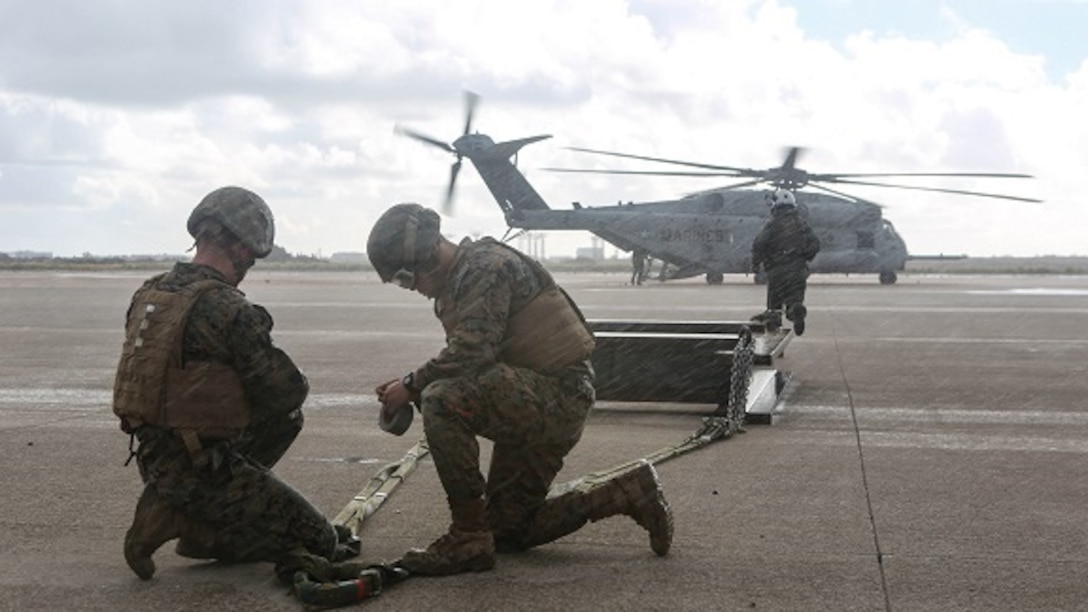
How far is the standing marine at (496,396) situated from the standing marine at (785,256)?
9.01 meters

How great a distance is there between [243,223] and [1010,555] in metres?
3.24

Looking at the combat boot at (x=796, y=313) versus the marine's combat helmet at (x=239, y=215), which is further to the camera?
the combat boot at (x=796, y=313)

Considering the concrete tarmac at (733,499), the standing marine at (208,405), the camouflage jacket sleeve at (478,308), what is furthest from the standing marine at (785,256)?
the standing marine at (208,405)

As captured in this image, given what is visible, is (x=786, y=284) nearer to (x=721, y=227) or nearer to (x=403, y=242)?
(x=403, y=242)

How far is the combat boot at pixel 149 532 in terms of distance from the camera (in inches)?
170

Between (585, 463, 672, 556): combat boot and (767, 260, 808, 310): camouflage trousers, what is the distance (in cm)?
908

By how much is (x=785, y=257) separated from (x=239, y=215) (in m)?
9.80

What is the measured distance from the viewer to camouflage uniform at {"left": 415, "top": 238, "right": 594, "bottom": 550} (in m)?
4.41

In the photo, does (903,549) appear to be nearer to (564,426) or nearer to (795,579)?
(795,579)

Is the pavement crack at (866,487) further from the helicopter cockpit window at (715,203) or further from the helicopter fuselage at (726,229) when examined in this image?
the helicopter cockpit window at (715,203)

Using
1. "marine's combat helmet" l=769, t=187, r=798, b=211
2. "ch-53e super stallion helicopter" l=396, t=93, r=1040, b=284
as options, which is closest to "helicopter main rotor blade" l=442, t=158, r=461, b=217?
"ch-53e super stallion helicopter" l=396, t=93, r=1040, b=284

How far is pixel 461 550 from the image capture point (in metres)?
4.36

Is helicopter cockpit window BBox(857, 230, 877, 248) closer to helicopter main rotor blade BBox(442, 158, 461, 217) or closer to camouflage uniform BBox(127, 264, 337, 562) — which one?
helicopter main rotor blade BBox(442, 158, 461, 217)

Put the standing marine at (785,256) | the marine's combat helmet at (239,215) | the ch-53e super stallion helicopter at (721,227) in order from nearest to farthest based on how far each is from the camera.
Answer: the marine's combat helmet at (239,215)
the standing marine at (785,256)
the ch-53e super stallion helicopter at (721,227)
